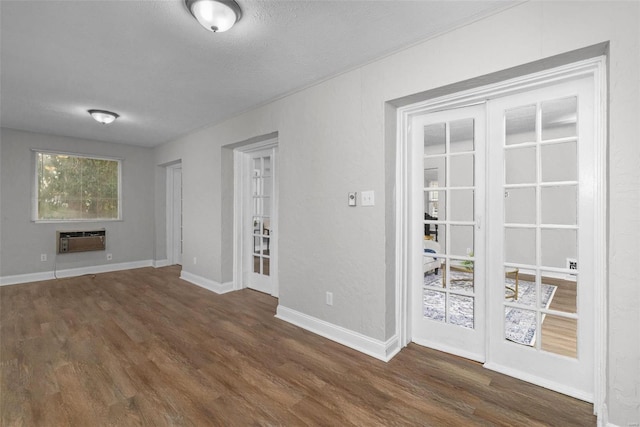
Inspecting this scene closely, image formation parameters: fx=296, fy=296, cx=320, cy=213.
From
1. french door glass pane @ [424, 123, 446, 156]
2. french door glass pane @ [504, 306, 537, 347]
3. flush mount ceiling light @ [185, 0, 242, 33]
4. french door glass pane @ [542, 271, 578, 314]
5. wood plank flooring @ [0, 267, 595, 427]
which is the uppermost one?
flush mount ceiling light @ [185, 0, 242, 33]

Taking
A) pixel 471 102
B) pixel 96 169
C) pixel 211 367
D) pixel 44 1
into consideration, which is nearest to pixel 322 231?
pixel 211 367

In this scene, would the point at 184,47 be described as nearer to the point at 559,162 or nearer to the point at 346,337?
the point at 346,337

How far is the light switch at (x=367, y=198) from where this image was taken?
2.55 m

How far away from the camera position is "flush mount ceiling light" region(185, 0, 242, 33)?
5.85ft

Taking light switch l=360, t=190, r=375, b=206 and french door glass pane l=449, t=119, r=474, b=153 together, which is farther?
light switch l=360, t=190, r=375, b=206

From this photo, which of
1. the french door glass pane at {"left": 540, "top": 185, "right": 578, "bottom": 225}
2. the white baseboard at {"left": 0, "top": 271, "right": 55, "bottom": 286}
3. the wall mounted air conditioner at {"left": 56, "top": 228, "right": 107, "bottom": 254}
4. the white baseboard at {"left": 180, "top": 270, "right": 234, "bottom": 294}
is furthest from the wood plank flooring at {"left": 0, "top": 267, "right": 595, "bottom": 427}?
the wall mounted air conditioner at {"left": 56, "top": 228, "right": 107, "bottom": 254}

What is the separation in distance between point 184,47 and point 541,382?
3588 millimetres

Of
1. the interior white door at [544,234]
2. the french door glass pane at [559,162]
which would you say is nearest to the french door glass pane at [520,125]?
the interior white door at [544,234]

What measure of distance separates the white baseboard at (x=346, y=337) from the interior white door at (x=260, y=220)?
100 centimetres

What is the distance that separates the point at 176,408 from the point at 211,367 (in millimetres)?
479

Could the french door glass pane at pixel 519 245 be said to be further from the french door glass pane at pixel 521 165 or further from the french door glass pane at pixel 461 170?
the french door glass pane at pixel 461 170

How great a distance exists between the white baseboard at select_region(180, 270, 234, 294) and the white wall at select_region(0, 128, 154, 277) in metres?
1.80

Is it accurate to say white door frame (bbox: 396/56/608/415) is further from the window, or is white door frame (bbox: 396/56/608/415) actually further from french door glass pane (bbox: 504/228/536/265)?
the window

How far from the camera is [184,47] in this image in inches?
91.7
